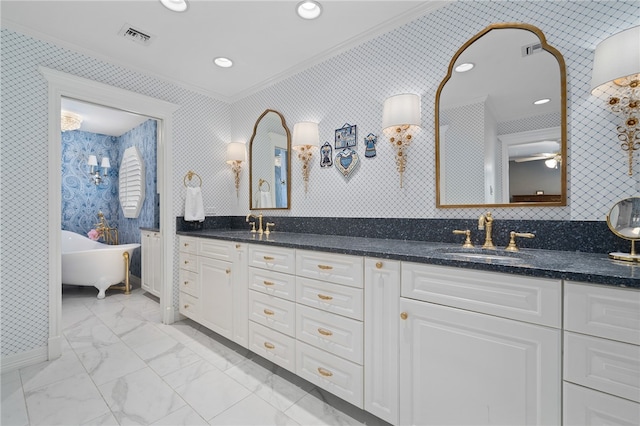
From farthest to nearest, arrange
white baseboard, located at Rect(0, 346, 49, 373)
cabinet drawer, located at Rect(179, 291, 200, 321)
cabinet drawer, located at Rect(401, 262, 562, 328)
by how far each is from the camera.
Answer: cabinet drawer, located at Rect(179, 291, 200, 321) < white baseboard, located at Rect(0, 346, 49, 373) < cabinet drawer, located at Rect(401, 262, 562, 328)

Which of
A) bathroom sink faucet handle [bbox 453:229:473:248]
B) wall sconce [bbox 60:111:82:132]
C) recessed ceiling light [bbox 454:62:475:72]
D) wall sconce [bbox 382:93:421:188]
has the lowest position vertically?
bathroom sink faucet handle [bbox 453:229:473:248]

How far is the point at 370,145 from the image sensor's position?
2166 mm

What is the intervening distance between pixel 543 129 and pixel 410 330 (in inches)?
50.4

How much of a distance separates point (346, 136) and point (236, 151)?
1408 millimetres

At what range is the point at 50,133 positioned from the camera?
220 centimetres

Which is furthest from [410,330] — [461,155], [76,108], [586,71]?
[76,108]

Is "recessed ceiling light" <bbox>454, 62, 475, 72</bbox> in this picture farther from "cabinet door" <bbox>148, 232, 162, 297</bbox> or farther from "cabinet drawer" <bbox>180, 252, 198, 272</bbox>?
"cabinet door" <bbox>148, 232, 162, 297</bbox>

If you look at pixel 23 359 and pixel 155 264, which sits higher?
pixel 155 264

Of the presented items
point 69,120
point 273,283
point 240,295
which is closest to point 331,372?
point 273,283

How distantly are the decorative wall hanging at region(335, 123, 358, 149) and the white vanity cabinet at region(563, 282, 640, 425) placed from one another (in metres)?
1.64

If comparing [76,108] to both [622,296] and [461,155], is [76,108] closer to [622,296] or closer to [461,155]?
[461,155]

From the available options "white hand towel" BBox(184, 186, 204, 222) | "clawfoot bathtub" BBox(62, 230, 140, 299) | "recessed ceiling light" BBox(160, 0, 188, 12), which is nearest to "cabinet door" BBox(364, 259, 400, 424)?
"recessed ceiling light" BBox(160, 0, 188, 12)

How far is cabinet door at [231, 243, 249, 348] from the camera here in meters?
2.15

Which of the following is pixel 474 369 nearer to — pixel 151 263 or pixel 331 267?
pixel 331 267
